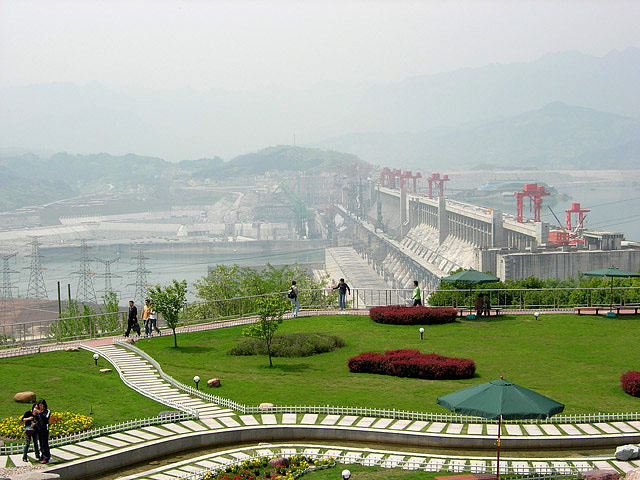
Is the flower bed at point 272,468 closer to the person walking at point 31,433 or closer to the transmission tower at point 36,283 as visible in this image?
the person walking at point 31,433

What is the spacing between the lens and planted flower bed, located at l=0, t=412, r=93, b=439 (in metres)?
11.6

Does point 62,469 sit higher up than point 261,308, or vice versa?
point 261,308

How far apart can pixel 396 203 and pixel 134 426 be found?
153791mm

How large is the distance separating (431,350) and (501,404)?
8487 millimetres

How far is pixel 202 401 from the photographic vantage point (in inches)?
548

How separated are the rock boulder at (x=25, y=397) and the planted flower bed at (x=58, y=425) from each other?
109 centimetres

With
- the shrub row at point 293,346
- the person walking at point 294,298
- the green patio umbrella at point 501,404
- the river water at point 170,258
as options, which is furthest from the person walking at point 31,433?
the river water at point 170,258

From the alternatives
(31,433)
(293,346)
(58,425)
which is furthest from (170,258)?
(31,433)

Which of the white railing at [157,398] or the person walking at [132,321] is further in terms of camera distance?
the person walking at [132,321]

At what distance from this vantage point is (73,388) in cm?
1459

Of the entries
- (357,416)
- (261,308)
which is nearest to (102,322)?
(261,308)

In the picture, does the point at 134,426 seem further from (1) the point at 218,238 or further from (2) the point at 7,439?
(1) the point at 218,238

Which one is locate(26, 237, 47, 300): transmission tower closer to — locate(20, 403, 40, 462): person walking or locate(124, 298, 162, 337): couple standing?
locate(124, 298, 162, 337): couple standing

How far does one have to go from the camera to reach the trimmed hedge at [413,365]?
49.6 ft
